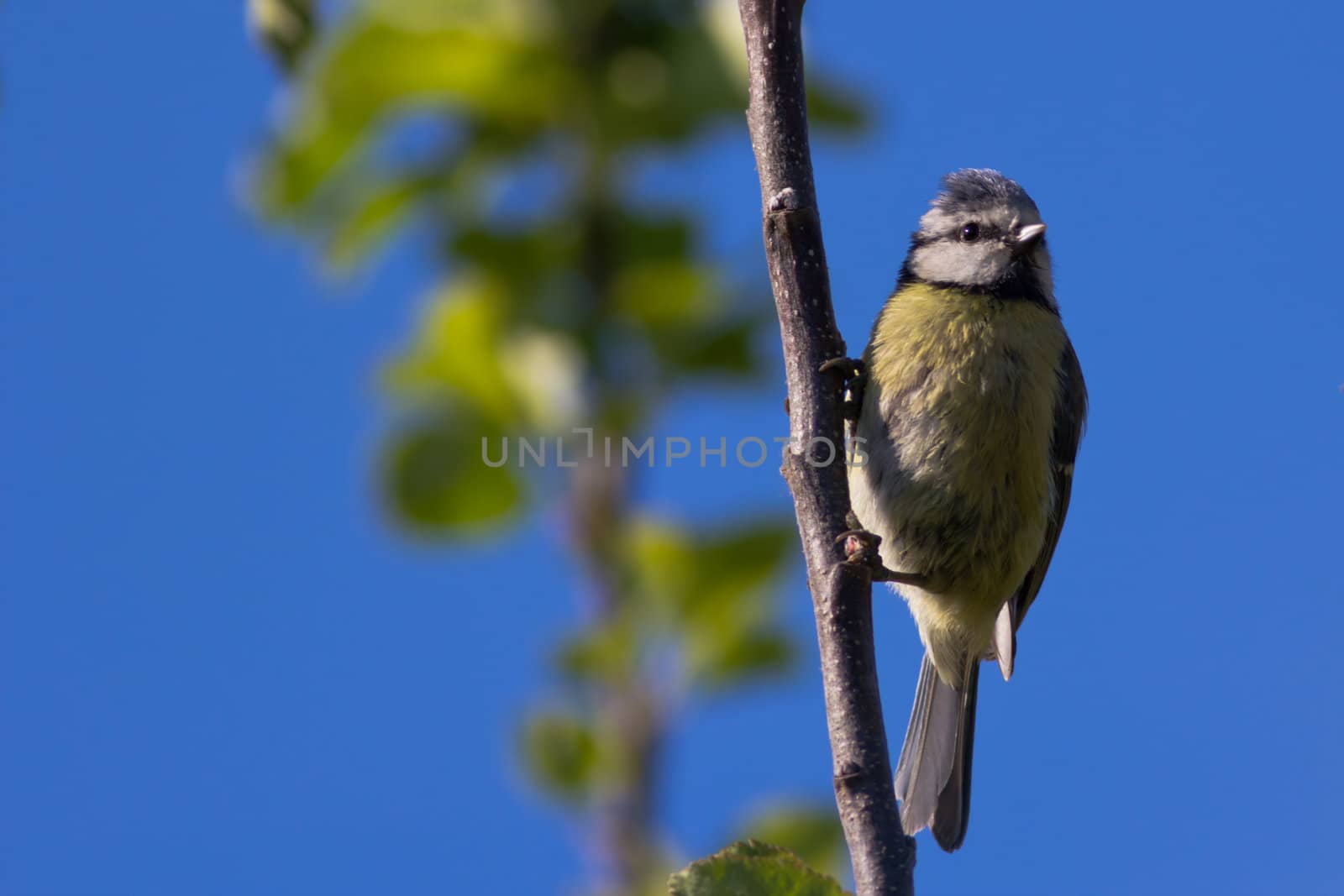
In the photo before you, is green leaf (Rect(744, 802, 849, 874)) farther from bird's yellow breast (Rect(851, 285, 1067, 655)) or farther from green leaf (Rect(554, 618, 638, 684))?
bird's yellow breast (Rect(851, 285, 1067, 655))

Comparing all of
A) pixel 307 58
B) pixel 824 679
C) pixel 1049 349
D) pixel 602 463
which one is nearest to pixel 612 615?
pixel 602 463

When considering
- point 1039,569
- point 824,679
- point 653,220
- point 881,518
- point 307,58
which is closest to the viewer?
point 307,58

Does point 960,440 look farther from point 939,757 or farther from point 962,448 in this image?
point 939,757

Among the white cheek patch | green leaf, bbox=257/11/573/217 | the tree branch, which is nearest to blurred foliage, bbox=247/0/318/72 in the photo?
the tree branch

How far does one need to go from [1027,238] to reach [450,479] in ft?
6.32

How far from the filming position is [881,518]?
319 centimetres

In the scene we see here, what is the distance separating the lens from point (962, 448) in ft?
10.2

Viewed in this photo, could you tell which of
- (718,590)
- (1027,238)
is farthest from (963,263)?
(718,590)

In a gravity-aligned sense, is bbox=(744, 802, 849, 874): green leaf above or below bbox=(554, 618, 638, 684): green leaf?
below

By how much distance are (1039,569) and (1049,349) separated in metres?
0.60

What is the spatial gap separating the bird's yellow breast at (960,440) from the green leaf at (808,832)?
3.62 ft

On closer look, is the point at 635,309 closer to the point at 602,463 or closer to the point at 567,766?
the point at 602,463

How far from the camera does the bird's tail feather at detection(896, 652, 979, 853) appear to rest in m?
3.25

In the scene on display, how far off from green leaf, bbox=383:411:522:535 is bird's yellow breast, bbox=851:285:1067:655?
121 cm
